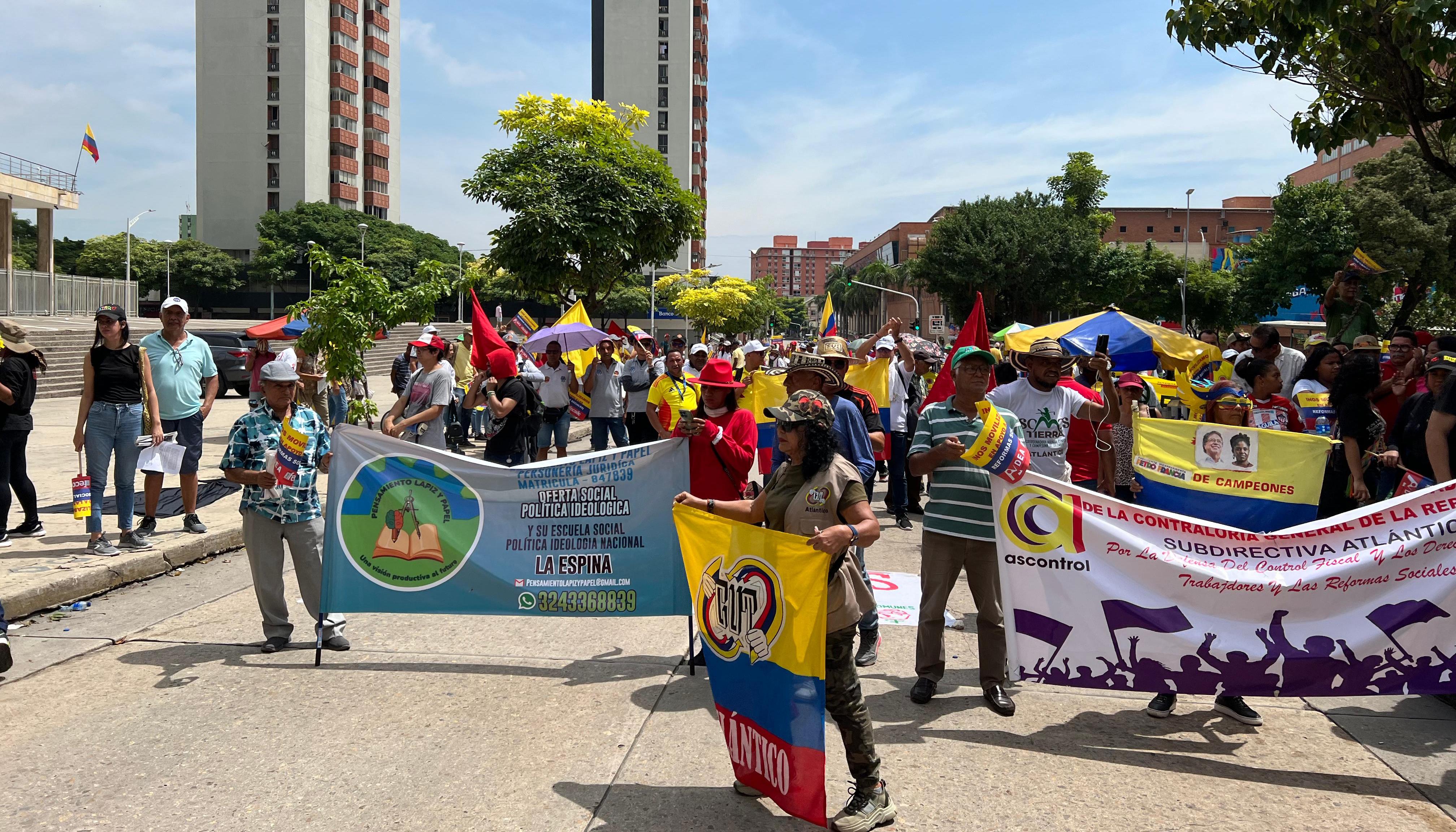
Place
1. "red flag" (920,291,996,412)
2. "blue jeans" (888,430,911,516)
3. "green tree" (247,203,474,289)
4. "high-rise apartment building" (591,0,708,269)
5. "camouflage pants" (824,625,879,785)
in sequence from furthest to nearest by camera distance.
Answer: "high-rise apartment building" (591,0,708,269) → "green tree" (247,203,474,289) → "blue jeans" (888,430,911,516) → "red flag" (920,291,996,412) → "camouflage pants" (824,625,879,785)

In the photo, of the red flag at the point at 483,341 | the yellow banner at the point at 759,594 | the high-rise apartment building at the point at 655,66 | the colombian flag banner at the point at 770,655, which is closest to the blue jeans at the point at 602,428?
the red flag at the point at 483,341

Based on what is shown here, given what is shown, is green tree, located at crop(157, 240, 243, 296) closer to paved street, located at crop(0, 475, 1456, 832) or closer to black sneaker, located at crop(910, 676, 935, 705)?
paved street, located at crop(0, 475, 1456, 832)

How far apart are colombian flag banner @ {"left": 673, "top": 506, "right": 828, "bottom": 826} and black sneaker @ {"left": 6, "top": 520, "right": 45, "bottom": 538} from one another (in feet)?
23.5

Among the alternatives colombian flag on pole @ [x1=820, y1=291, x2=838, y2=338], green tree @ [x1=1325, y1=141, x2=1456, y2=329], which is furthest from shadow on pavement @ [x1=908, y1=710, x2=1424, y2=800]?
green tree @ [x1=1325, y1=141, x2=1456, y2=329]

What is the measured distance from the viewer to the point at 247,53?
259 ft

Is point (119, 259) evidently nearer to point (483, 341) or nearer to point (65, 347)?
point (65, 347)

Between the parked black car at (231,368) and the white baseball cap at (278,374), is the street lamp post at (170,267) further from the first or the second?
the white baseball cap at (278,374)

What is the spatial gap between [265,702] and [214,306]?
83.9 metres

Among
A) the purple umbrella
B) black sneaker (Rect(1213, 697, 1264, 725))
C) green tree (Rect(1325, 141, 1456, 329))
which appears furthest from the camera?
green tree (Rect(1325, 141, 1456, 329))

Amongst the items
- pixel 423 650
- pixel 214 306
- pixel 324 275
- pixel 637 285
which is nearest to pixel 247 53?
pixel 214 306

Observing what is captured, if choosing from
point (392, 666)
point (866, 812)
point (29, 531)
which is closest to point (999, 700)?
point (866, 812)

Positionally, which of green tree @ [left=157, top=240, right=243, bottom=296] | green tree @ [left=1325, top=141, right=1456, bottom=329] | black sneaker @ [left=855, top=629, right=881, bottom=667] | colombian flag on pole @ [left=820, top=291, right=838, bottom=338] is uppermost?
green tree @ [left=157, top=240, right=243, bottom=296]

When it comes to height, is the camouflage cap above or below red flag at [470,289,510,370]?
below

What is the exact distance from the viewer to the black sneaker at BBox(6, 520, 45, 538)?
27.3ft
